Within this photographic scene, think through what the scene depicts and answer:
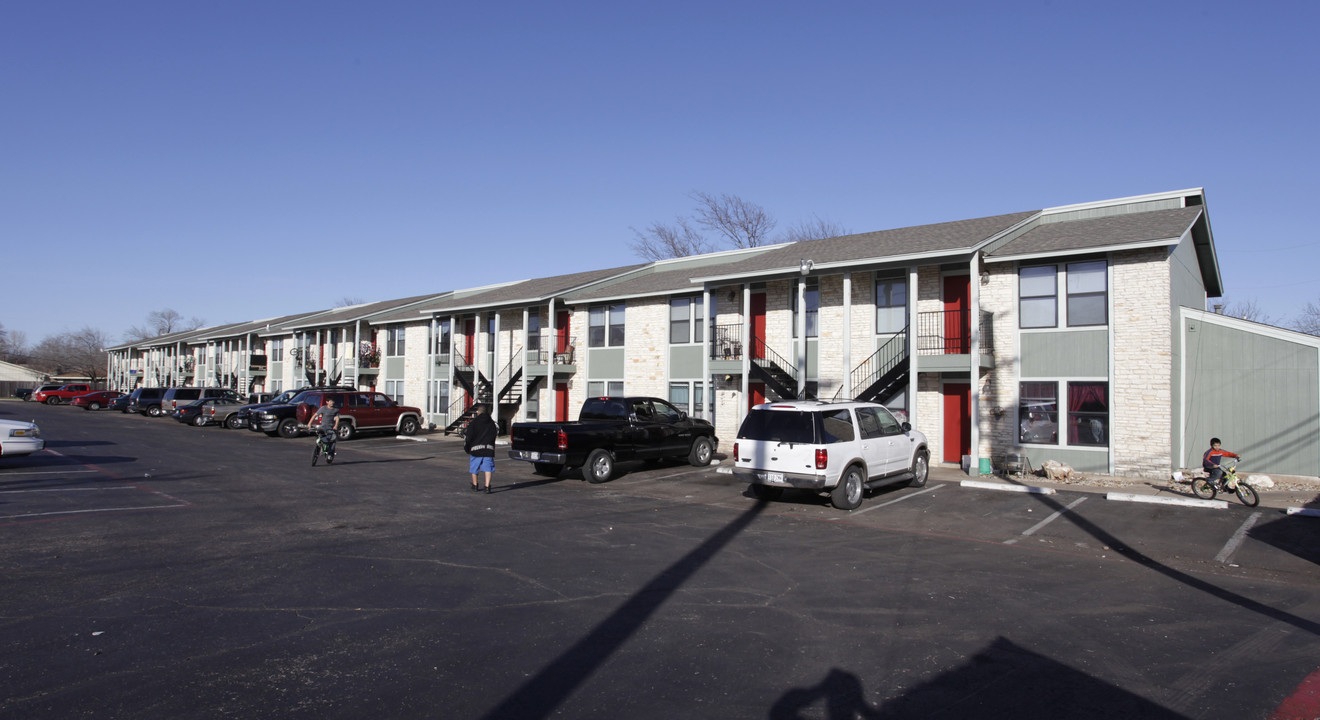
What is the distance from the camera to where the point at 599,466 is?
54.3 ft

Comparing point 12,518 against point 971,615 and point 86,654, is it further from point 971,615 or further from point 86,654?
point 971,615

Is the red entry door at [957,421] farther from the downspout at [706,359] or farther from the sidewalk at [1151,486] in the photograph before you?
the downspout at [706,359]

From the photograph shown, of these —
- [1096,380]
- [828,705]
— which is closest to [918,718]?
[828,705]

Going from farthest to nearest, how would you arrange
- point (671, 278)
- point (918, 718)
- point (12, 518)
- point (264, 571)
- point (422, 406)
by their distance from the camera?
point (422, 406)
point (671, 278)
point (12, 518)
point (264, 571)
point (918, 718)

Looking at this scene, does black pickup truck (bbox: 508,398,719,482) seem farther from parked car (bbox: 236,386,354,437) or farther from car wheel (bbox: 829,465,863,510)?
parked car (bbox: 236,386,354,437)

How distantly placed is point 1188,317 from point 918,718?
16.5 metres

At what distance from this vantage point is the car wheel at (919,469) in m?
15.1

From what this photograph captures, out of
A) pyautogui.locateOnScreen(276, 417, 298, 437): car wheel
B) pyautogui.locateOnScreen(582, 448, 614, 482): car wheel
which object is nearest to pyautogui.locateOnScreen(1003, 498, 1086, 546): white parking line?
pyautogui.locateOnScreen(582, 448, 614, 482): car wheel

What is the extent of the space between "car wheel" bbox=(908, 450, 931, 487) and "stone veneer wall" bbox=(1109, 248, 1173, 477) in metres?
4.51

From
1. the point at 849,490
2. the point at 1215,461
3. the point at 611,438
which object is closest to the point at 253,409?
the point at 611,438

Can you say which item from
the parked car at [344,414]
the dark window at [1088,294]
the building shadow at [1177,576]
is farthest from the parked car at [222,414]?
the building shadow at [1177,576]

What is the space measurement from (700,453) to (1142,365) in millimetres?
9968

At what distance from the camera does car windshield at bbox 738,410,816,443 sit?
1280 centimetres

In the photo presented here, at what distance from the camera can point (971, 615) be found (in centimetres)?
685
